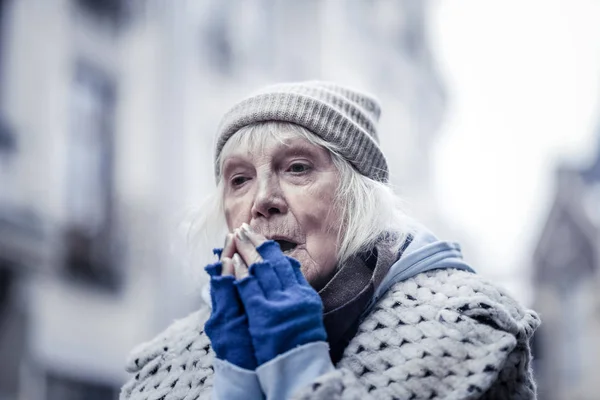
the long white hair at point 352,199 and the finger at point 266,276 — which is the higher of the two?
the long white hair at point 352,199

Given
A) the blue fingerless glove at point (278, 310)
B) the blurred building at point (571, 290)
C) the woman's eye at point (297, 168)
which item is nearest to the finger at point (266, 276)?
the blue fingerless glove at point (278, 310)

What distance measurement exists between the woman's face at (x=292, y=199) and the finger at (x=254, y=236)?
0.11 meters

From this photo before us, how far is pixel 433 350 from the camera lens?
5.74 ft

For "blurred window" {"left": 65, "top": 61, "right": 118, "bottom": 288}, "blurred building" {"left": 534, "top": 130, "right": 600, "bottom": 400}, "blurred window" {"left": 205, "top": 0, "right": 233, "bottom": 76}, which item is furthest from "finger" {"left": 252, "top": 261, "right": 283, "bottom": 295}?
"blurred building" {"left": 534, "top": 130, "right": 600, "bottom": 400}

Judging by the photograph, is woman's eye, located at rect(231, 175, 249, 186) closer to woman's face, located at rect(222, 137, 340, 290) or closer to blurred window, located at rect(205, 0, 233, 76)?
woman's face, located at rect(222, 137, 340, 290)

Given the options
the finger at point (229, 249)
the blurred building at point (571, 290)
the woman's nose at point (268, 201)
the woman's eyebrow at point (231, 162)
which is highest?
the woman's eyebrow at point (231, 162)

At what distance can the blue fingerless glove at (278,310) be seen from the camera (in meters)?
1.65

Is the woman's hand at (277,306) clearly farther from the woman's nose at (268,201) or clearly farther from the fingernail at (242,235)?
the woman's nose at (268,201)

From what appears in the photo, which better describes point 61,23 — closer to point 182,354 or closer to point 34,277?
point 34,277

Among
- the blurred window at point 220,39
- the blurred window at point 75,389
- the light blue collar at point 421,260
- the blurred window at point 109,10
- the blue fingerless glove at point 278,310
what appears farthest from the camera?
the blurred window at point 220,39

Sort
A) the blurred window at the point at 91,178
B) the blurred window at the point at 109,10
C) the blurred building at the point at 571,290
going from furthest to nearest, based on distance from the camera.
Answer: the blurred building at the point at 571,290 < the blurred window at the point at 109,10 < the blurred window at the point at 91,178

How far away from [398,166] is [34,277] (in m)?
12.1

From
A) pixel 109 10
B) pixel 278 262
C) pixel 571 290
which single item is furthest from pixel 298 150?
pixel 571 290

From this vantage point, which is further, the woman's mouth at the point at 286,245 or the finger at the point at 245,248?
the woman's mouth at the point at 286,245
